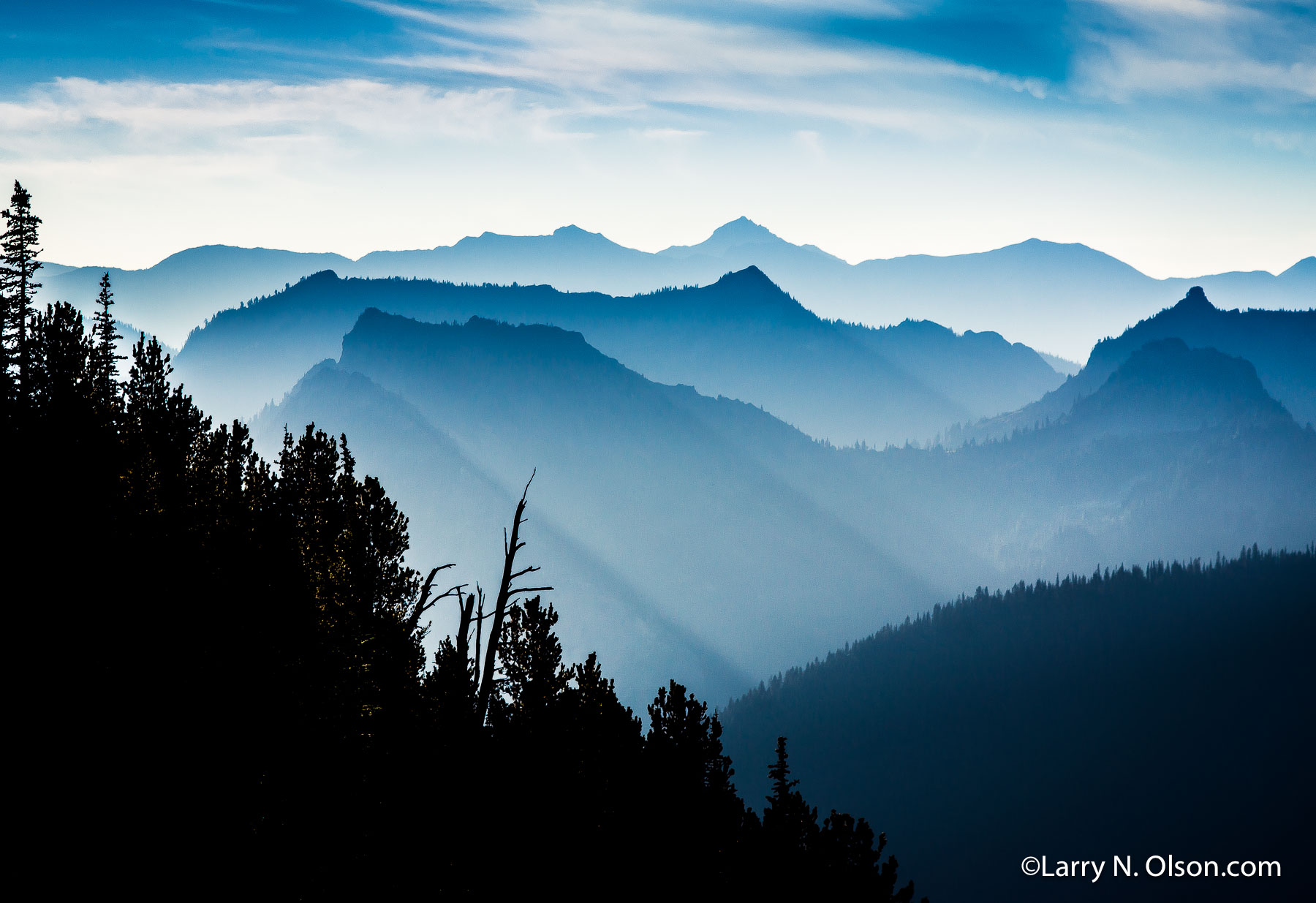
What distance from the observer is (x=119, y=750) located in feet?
76.8

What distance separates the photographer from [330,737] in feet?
79.5

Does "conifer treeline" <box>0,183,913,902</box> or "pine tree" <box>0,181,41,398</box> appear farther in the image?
"pine tree" <box>0,181,41,398</box>

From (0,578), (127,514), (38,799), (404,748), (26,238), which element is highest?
(26,238)

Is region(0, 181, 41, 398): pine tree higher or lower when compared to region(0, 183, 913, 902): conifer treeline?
higher

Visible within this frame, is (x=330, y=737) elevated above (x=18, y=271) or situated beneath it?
situated beneath

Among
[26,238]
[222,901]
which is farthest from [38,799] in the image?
[26,238]

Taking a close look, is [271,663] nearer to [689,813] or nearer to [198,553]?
[198,553]

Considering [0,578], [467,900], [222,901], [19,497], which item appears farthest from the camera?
[19,497]

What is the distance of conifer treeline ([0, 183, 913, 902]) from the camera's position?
21.1 meters

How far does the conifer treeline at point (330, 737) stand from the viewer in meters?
21.1

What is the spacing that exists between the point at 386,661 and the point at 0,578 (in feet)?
47.5

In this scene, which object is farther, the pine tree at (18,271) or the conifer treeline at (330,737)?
the pine tree at (18,271)

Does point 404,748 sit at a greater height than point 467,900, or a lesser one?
greater

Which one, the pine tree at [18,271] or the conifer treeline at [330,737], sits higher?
the pine tree at [18,271]
